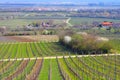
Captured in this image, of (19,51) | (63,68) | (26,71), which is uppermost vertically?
(26,71)

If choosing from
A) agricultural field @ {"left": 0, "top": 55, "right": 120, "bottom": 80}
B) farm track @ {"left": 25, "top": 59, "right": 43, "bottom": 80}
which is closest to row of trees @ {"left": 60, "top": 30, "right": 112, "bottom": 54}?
agricultural field @ {"left": 0, "top": 55, "right": 120, "bottom": 80}

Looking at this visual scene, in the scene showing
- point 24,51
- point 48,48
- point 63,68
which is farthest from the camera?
point 48,48

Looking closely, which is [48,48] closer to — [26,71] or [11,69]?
[11,69]

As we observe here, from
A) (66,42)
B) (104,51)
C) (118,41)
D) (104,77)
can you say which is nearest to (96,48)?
(104,51)

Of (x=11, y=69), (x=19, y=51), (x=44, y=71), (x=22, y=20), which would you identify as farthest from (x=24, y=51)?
(x=22, y=20)

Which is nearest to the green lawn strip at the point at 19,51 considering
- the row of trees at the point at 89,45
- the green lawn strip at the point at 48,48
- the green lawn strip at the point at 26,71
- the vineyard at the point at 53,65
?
the vineyard at the point at 53,65

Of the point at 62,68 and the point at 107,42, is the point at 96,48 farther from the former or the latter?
the point at 62,68

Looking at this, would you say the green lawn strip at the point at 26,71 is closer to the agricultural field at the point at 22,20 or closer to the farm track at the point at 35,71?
the farm track at the point at 35,71

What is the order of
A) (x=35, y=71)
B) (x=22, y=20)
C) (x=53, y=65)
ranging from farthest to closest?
(x=22, y=20) < (x=53, y=65) < (x=35, y=71)
